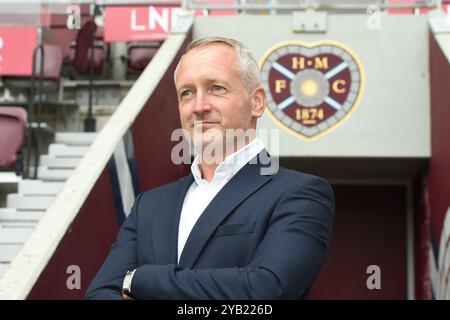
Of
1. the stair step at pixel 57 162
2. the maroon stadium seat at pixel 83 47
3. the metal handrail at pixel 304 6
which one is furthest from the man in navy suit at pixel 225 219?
the maroon stadium seat at pixel 83 47

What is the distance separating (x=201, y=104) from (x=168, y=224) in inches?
10.9

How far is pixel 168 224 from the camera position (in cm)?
175

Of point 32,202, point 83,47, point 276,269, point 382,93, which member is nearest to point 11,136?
point 32,202

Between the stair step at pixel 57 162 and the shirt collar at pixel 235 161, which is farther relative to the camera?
the stair step at pixel 57 162

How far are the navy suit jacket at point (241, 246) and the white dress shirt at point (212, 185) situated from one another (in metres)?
0.02

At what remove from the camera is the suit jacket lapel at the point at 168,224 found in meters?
1.70

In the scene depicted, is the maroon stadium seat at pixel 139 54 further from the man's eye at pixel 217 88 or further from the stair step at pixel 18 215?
the man's eye at pixel 217 88

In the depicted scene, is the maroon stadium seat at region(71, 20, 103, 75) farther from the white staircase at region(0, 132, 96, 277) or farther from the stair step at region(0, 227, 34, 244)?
the stair step at region(0, 227, 34, 244)

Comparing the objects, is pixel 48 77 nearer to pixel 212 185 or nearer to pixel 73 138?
pixel 73 138

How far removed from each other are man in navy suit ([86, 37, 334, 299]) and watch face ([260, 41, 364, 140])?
494 centimetres

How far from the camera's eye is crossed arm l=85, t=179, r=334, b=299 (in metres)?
1.56

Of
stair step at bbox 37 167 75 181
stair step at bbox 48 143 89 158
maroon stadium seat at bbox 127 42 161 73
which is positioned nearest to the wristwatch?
stair step at bbox 37 167 75 181

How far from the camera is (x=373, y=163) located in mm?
6941
